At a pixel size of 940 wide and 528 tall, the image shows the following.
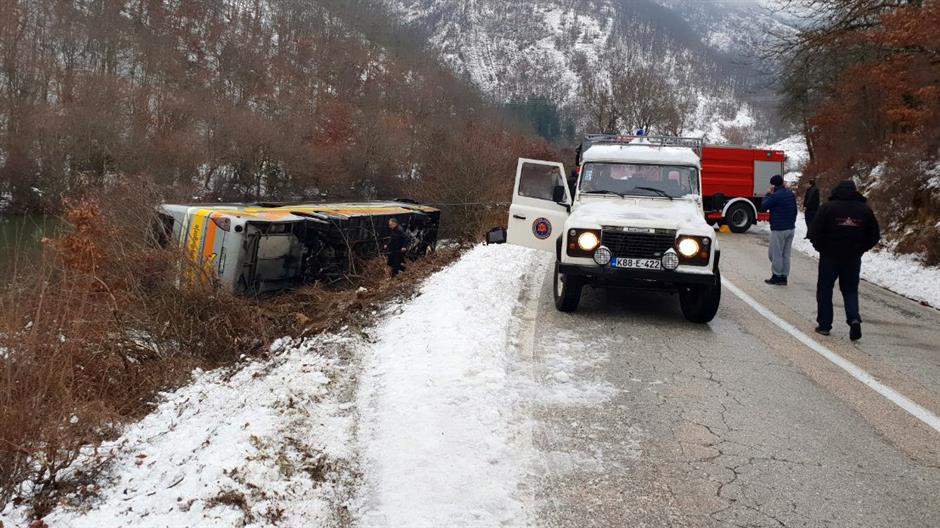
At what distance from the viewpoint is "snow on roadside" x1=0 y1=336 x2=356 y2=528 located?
3.46 metres

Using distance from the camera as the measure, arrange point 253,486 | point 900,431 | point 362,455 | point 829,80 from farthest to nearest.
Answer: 1. point 829,80
2. point 900,431
3. point 362,455
4. point 253,486

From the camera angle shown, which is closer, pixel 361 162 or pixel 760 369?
pixel 760 369

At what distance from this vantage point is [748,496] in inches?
152

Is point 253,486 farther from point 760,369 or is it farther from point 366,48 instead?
point 366,48

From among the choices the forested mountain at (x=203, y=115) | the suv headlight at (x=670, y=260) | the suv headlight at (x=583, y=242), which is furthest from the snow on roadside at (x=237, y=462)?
the forested mountain at (x=203, y=115)

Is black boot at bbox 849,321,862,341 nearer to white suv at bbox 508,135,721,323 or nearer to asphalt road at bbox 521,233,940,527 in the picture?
asphalt road at bbox 521,233,940,527

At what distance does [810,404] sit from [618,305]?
3.61m

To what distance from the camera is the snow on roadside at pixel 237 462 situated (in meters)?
3.46

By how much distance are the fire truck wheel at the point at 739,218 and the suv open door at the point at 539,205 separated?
1394cm

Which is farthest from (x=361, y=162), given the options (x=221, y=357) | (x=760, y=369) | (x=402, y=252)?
(x=760, y=369)

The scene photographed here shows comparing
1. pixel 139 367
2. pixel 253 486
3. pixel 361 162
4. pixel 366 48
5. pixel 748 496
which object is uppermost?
pixel 366 48

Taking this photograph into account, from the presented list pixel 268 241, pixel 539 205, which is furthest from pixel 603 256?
pixel 268 241

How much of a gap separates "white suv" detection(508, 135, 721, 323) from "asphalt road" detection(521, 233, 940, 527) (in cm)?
54

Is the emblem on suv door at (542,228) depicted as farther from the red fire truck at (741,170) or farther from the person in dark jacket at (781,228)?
the red fire truck at (741,170)
